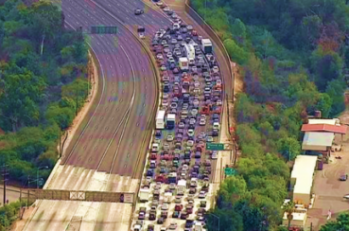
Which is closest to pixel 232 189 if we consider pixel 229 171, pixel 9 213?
pixel 229 171

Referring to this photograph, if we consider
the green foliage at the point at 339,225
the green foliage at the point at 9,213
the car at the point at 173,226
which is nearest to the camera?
the green foliage at the point at 339,225

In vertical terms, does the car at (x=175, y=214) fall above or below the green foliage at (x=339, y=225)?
below

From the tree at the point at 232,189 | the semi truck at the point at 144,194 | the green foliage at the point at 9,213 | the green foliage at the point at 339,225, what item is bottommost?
the green foliage at the point at 9,213

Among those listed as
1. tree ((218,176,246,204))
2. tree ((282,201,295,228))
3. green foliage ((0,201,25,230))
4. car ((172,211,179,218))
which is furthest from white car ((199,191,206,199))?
green foliage ((0,201,25,230))

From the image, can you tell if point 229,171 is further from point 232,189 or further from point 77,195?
point 77,195

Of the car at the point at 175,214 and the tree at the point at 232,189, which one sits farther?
the tree at the point at 232,189

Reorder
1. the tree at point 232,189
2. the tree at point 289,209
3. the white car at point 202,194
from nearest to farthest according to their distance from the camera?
1. the tree at point 289,209
2. the tree at point 232,189
3. the white car at point 202,194

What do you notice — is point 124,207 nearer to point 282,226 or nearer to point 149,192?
point 149,192

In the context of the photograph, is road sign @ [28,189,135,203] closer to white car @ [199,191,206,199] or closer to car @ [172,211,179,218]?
car @ [172,211,179,218]

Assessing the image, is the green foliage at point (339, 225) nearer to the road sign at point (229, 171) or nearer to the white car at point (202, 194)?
the road sign at point (229, 171)

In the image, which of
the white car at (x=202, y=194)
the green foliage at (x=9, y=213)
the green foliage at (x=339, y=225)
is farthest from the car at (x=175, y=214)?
the green foliage at (x=9, y=213)

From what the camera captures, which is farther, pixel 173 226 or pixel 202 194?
pixel 202 194
